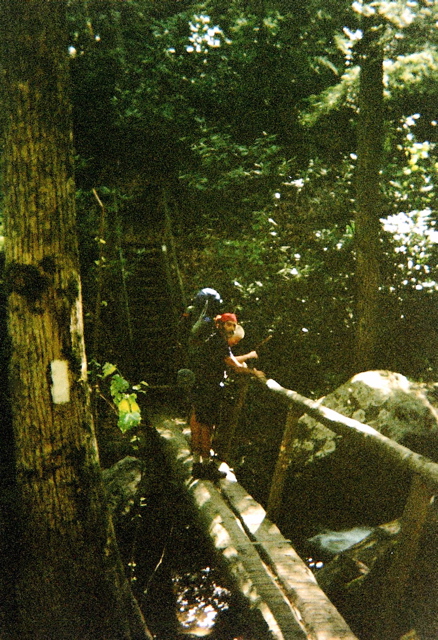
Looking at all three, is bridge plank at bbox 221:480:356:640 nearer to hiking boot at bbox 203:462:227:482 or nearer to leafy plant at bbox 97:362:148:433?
hiking boot at bbox 203:462:227:482

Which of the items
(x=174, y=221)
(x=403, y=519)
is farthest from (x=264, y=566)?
(x=174, y=221)

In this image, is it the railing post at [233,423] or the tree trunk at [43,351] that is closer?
the tree trunk at [43,351]

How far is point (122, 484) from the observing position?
216 inches

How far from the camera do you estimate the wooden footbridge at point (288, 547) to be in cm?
289

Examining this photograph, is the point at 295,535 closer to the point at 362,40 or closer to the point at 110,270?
the point at 110,270

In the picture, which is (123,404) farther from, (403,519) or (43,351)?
(403,519)

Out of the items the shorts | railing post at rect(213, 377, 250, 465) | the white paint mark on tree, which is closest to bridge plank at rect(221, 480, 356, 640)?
the shorts

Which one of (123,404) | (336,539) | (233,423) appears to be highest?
(123,404)

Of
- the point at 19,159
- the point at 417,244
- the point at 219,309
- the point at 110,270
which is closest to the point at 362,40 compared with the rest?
the point at 417,244

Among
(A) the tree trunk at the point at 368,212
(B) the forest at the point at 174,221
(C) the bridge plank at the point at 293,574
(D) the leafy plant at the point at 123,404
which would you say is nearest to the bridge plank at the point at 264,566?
(C) the bridge plank at the point at 293,574

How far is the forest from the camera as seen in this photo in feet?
10.0

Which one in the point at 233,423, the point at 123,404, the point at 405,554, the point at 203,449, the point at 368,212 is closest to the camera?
the point at 405,554

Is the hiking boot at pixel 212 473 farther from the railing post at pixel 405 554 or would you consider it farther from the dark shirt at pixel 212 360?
the railing post at pixel 405 554

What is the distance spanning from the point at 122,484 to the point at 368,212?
557cm
